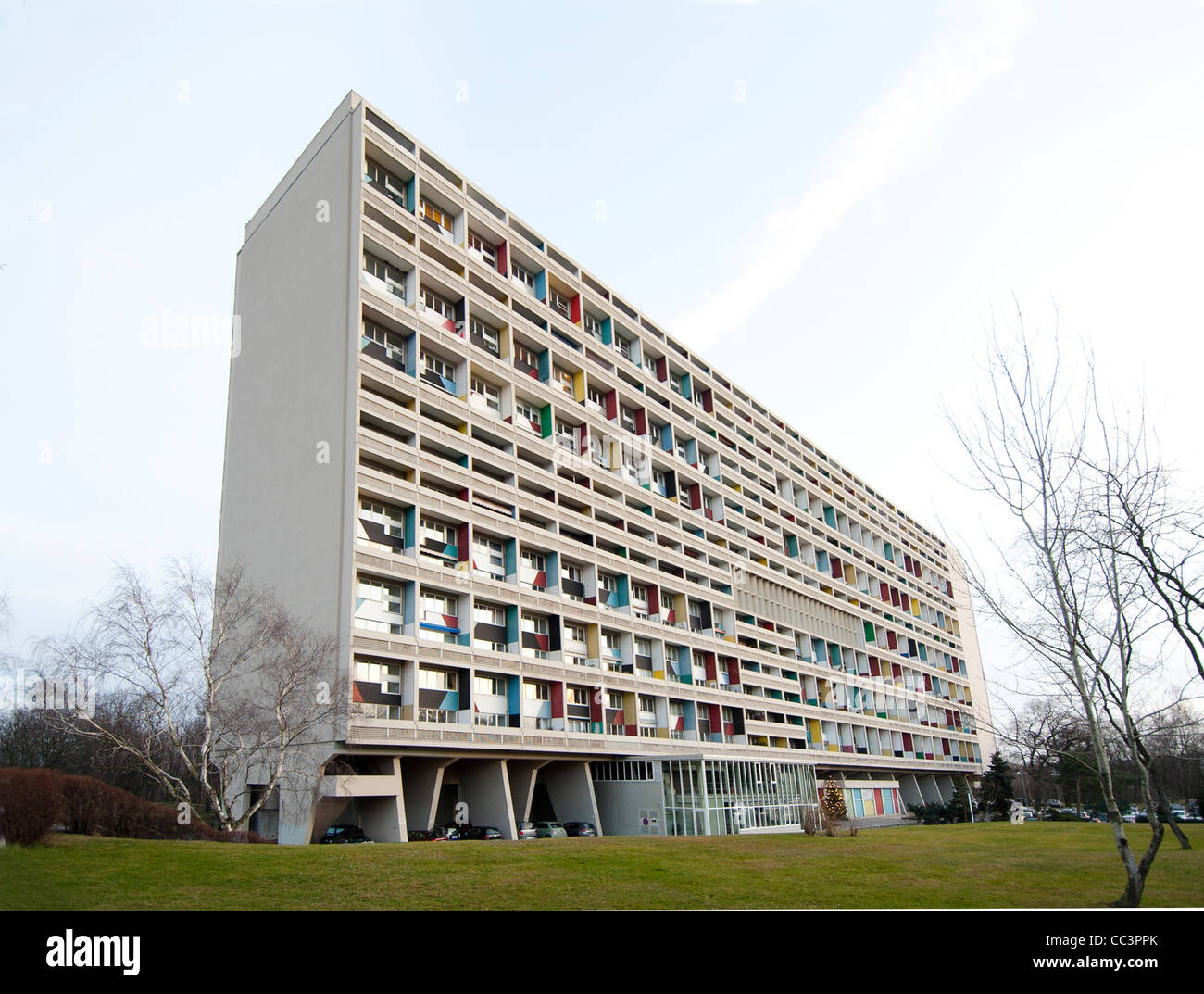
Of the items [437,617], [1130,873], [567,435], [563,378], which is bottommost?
[1130,873]

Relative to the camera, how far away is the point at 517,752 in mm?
39656

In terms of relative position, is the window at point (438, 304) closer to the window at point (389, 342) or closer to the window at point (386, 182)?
the window at point (389, 342)

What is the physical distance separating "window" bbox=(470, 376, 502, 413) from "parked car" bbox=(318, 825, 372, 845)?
875 inches

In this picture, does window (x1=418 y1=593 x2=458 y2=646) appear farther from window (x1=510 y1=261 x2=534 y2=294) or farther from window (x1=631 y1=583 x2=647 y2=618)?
window (x1=510 y1=261 x2=534 y2=294)

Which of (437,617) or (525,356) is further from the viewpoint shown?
(525,356)

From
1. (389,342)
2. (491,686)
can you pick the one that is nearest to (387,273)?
(389,342)

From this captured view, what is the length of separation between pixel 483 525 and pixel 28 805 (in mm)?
25674

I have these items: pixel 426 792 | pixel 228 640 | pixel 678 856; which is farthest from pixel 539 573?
pixel 678 856

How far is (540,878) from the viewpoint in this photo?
16.3 meters

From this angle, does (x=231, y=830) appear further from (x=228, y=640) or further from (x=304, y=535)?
(x=304, y=535)

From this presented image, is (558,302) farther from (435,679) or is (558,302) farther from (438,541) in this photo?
(435,679)

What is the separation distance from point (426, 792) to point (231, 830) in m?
12.1

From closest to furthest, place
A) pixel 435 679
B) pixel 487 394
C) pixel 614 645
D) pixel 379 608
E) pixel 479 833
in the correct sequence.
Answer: pixel 379 608
pixel 435 679
pixel 479 833
pixel 487 394
pixel 614 645

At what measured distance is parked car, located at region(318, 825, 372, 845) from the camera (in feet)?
106
